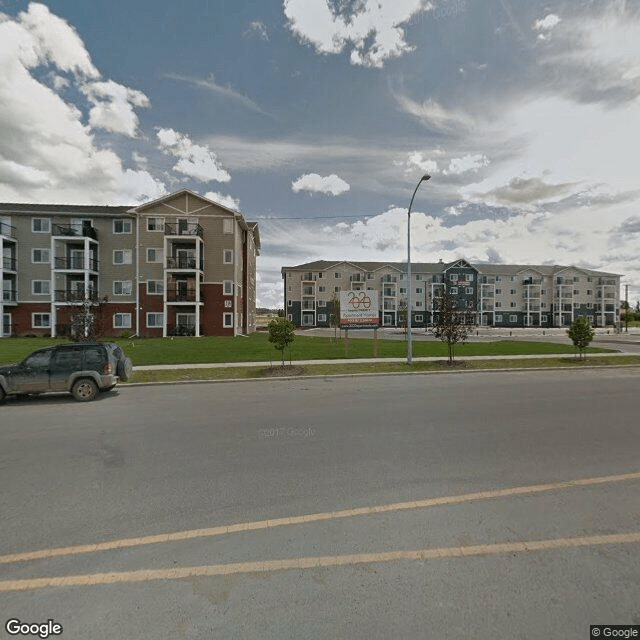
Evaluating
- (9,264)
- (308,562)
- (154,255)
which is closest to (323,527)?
(308,562)

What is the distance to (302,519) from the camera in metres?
3.58

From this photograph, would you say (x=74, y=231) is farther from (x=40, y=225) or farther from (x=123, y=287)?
(x=123, y=287)

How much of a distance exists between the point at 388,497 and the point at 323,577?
148 centimetres

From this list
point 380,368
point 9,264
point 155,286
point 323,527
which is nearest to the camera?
point 323,527

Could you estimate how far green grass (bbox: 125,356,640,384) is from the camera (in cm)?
1273

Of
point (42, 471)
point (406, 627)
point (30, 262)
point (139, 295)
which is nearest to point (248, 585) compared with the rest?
point (406, 627)

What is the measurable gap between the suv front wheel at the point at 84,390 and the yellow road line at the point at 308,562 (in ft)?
24.7

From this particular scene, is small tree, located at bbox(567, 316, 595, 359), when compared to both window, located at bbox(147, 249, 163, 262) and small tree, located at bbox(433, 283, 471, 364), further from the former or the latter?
window, located at bbox(147, 249, 163, 262)

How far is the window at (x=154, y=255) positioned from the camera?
112ft

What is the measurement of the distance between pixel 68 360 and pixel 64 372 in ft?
1.09

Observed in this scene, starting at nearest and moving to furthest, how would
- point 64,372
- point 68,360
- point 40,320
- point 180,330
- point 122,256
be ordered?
point 64,372 < point 68,360 < point 180,330 < point 40,320 < point 122,256

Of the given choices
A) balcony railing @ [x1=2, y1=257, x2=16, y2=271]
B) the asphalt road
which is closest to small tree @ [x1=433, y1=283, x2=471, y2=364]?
the asphalt road

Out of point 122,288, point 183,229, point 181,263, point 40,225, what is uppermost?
point 40,225

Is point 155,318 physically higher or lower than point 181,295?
lower
